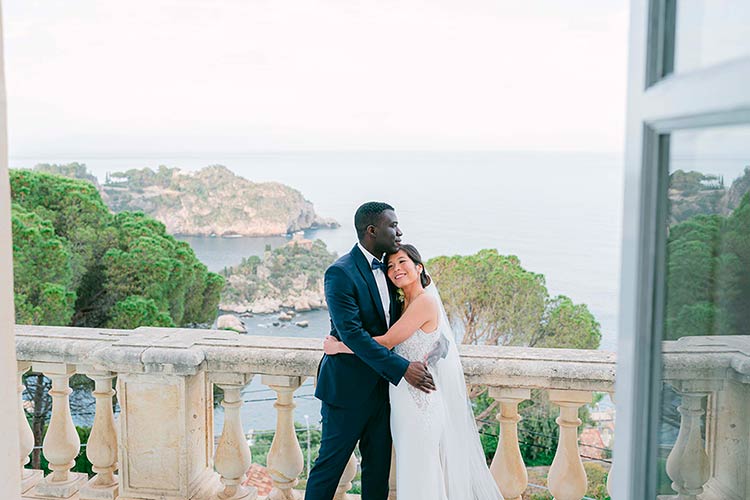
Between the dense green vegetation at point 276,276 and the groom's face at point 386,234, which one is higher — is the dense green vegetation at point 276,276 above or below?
below

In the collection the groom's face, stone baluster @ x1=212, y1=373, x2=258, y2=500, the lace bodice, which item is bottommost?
stone baluster @ x1=212, y1=373, x2=258, y2=500

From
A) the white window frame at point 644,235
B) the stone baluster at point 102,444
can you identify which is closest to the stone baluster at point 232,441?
the stone baluster at point 102,444

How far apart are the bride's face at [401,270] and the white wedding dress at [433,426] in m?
0.11

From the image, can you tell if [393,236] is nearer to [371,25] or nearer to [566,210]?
[566,210]

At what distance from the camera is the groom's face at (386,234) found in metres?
3.21

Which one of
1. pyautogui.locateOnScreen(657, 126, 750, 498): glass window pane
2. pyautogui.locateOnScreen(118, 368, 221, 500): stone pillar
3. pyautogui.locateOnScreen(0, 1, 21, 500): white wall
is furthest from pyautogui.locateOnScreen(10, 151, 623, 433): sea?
pyautogui.locateOnScreen(657, 126, 750, 498): glass window pane

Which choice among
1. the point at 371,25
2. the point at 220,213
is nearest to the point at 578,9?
the point at 371,25

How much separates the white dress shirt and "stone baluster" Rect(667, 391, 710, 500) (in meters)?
2.09

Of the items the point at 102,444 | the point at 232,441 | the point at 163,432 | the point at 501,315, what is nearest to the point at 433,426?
the point at 232,441

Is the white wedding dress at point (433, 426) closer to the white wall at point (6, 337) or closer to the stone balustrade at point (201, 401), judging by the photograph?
the stone balustrade at point (201, 401)

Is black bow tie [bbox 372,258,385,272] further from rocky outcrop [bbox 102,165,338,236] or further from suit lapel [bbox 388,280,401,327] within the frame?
rocky outcrop [bbox 102,165,338,236]

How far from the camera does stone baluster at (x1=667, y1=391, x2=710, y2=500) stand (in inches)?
42.4

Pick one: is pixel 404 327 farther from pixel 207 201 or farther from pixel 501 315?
pixel 207 201

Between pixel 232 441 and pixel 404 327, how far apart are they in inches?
40.5
